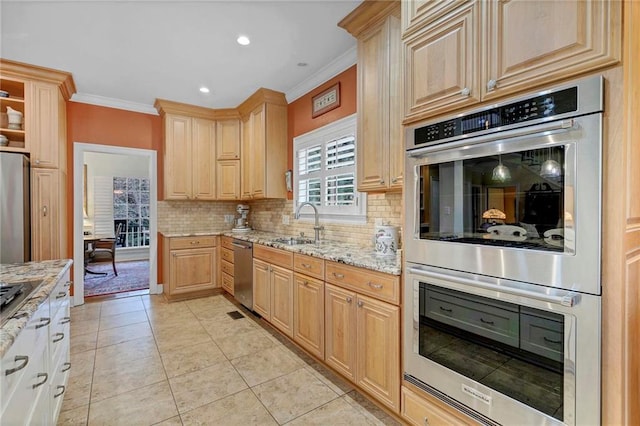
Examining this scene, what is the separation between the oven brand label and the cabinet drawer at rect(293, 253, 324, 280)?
3.97 ft

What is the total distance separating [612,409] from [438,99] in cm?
139

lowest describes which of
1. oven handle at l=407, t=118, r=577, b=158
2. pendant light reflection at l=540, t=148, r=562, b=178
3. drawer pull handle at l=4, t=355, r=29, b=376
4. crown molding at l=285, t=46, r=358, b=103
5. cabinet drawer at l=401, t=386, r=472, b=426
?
cabinet drawer at l=401, t=386, r=472, b=426

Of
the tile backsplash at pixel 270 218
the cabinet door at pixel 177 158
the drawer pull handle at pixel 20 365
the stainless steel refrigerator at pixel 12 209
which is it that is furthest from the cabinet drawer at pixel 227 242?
the drawer pull handle at pixel 20 365

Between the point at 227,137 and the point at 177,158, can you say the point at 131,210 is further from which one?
the point at 227,137

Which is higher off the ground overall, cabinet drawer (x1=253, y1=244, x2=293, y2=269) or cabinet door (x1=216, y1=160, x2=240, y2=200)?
cabinet door (x1=216, y1=160, x2=240, y2=200)

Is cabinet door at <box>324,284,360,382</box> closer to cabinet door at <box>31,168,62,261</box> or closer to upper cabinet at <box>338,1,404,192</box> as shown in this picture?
upper cabinet at <box>338,1,404,192</box>

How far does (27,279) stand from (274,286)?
1.85m

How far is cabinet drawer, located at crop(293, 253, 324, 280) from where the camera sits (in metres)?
2.42

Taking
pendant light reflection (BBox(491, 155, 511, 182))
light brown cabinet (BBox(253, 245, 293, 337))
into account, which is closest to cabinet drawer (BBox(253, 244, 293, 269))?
light brown cabinet (BBox(253, 245, 293, 337))

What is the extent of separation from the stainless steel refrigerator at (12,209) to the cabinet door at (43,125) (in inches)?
15.2

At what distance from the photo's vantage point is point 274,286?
307 centimetres

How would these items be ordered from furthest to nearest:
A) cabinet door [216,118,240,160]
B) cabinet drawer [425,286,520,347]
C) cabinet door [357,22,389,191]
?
cabinet door [216,118,240,160] → cabinet door [357,22,389,191] → cabinet drawer [425,286,520,347]

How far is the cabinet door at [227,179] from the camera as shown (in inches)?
187

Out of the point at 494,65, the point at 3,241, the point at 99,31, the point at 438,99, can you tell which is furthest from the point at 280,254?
the point at 3,241
